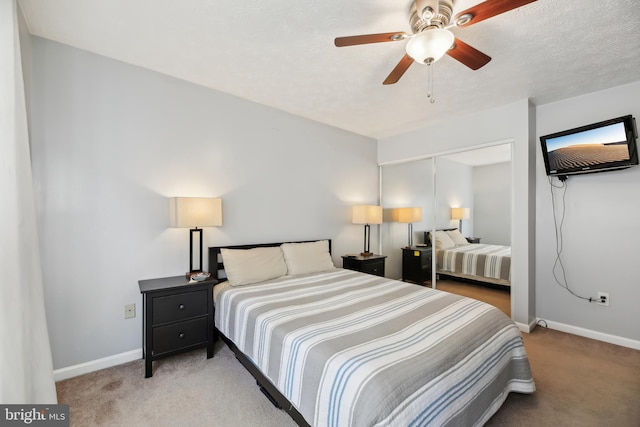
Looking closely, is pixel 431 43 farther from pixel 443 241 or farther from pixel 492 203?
pixel 443 241

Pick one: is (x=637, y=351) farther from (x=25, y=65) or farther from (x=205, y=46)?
(x=25, y=65)

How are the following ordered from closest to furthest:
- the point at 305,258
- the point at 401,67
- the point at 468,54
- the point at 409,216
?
1. the point at 468,54
2. the point at 401,67
3. the point at 305,258
4. the point at 409,216

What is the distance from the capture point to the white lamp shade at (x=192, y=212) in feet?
7.80

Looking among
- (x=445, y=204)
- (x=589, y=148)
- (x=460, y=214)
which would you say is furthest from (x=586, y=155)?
(x=445, y=204)

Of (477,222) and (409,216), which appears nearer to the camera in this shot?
(477,222)

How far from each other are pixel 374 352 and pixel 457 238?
3.01 meters

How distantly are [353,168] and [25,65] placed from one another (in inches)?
139

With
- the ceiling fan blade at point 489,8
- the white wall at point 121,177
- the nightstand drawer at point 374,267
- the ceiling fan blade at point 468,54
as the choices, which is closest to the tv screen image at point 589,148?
the ceiling fan blade at point 468,54

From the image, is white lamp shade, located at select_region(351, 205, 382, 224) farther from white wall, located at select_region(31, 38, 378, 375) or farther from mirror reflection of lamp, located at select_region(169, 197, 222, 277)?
mirror reflection of lamp, located at select_region(169, 197, 222, 277)

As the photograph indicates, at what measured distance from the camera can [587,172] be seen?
9.20 feet

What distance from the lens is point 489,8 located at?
1378 mm

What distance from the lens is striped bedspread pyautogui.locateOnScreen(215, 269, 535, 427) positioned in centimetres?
119

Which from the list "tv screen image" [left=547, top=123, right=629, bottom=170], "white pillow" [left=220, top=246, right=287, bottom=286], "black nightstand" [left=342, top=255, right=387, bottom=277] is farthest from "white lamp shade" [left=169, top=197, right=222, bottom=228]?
"tv screen image" [left=547, top=123, right=629, bottom=170]

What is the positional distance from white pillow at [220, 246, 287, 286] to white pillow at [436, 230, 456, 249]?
2.33 meters
